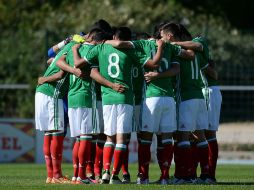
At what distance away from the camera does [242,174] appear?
2006 cm

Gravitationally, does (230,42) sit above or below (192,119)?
above

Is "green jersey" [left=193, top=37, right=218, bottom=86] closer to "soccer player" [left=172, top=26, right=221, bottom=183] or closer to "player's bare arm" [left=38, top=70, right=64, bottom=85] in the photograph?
"soccer player" [left=172, top=26, right=221, bottom=183]

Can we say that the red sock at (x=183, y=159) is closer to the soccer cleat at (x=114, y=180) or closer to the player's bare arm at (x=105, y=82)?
the soccer cleat at (x=114, y=180)

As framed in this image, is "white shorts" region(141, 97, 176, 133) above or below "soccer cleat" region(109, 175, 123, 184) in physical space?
above

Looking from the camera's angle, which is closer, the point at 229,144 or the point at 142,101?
the point at 142,101

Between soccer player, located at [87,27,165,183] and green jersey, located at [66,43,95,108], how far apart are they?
0.25 meters

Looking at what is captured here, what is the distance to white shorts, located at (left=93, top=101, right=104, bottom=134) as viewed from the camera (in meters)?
16.1

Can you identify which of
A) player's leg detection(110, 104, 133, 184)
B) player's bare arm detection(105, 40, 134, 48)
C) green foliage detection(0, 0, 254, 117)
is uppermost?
green foliage detection(0, 0, 254, 117)

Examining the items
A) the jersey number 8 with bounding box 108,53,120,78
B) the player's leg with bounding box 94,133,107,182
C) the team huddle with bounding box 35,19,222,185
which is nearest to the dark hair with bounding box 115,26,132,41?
the team huddle with bounding box 35,19,222,185

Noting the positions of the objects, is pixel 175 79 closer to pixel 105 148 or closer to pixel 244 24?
pixel 105 148

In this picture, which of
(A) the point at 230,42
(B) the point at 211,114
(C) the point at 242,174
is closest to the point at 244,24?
(A) the point at 230,42

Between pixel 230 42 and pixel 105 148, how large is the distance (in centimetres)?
1456

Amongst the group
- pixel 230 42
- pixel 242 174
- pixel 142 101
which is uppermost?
pixel 230 42

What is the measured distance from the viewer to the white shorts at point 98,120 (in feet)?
52.7
